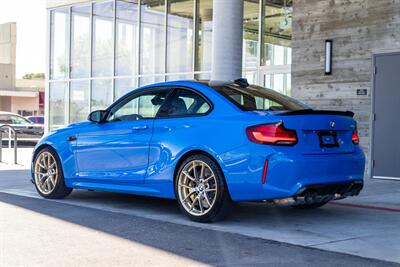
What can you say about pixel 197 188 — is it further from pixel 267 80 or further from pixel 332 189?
pixel 267 80

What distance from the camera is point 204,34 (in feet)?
58.1

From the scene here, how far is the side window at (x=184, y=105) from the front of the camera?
6914 mm

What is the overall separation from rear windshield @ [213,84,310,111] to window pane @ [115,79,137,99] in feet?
41.1

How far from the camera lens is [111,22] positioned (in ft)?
67.1

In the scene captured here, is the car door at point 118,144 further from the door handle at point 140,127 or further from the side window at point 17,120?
the side window at point 17,120

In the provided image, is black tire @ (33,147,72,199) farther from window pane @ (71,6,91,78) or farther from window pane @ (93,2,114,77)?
window pane @ (71,6,91,78)

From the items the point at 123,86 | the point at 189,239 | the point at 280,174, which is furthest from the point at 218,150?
the point at 123,86

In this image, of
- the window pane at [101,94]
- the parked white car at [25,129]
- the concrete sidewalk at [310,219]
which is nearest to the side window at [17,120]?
the parked white car at [25,129]

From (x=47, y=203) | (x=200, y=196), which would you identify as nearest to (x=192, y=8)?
(x=47, y=203)

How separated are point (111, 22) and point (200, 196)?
14.8 m

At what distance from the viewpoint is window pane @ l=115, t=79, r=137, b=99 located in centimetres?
1970

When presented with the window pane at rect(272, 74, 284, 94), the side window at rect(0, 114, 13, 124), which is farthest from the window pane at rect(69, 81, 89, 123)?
the window pane at rect(272, 74, 284, 94)

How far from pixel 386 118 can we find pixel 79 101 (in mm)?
12693

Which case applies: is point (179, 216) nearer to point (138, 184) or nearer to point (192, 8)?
point (138, 184)
